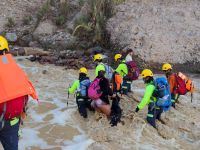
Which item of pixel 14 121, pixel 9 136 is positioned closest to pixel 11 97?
pixel 14 121

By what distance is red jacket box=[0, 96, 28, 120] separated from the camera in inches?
179

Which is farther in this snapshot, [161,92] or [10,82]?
[161,92]

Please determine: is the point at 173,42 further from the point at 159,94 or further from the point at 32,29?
the point at 159,94

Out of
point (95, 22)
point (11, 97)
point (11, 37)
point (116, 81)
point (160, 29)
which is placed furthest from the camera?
point (11, 37)

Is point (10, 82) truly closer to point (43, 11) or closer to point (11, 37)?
point (11, 37)

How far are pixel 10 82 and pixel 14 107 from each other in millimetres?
302

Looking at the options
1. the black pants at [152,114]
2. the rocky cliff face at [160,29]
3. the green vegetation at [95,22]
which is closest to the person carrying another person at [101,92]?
the black pants at [152,114]

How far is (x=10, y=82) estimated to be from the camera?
14.8ft

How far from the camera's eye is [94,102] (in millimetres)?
8391

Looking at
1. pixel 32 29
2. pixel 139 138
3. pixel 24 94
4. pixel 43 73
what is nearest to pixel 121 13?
pixel 32 29

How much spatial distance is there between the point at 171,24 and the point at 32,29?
5845 mm

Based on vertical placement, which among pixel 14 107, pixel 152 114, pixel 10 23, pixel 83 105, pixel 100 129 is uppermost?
pixel 14 107

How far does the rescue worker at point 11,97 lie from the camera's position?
445cm

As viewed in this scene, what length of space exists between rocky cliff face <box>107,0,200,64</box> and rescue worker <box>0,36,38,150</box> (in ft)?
32.4
